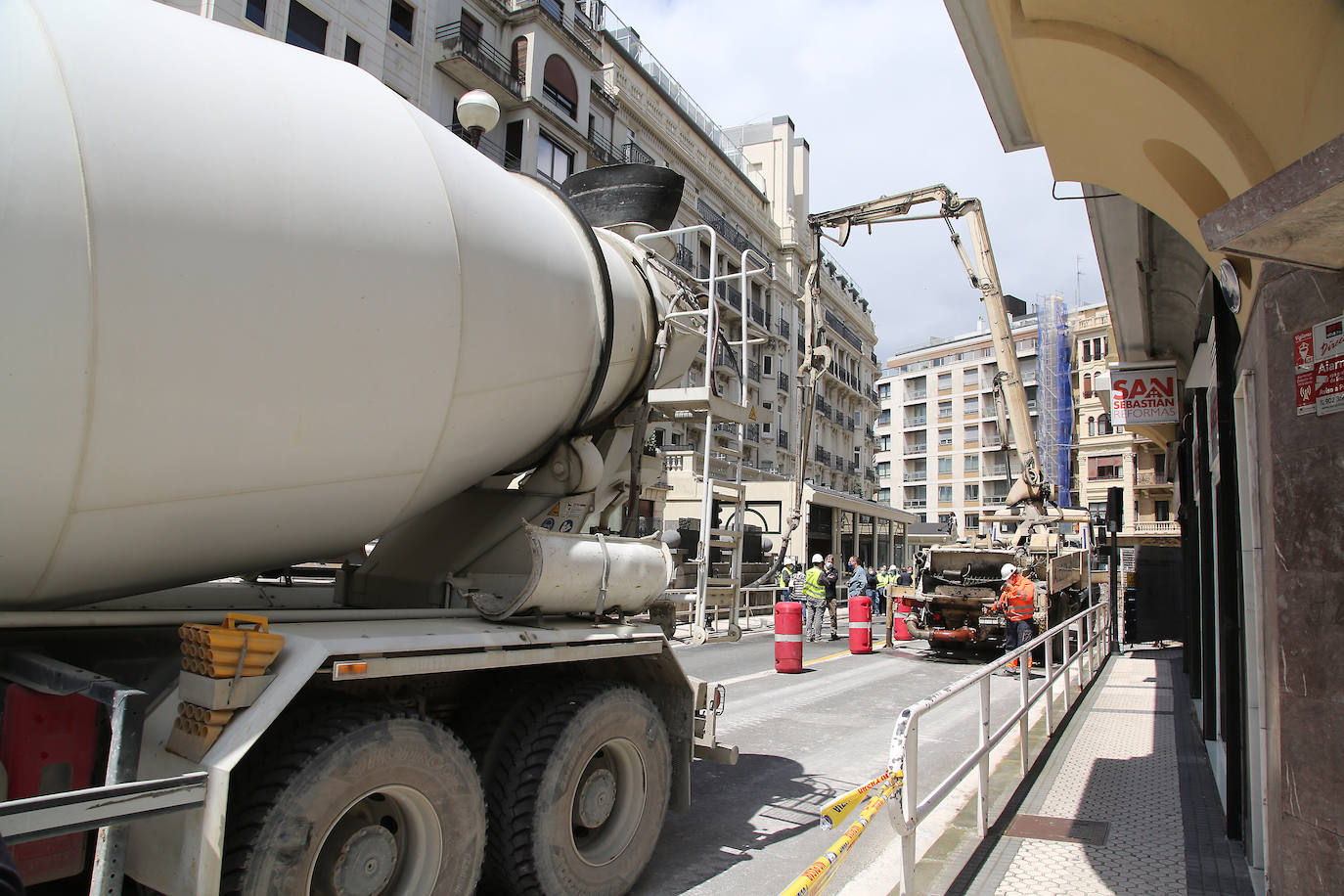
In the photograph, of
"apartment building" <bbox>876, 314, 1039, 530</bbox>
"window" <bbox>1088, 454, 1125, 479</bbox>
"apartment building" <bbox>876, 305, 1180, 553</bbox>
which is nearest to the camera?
"apartment building" <bbox>876, 305, 1180, 553</bbox>

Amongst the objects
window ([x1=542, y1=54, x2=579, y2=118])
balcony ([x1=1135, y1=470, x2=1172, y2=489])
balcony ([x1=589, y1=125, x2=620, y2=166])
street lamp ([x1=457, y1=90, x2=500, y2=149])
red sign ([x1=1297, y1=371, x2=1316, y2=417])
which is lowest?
red sign ([x1=1297, y1=371, x2=1316, y2=417])

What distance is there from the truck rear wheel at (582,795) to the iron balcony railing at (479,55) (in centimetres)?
2379

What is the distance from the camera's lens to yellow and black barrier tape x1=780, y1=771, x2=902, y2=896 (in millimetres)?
2861

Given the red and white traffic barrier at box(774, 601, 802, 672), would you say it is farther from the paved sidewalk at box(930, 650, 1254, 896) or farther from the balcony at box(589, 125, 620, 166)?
the balcony at box(589, 125, 620, 166)

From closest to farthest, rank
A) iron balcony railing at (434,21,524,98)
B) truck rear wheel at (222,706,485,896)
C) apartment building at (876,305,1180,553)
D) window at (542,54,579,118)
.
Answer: truck rear wheel at (222,706,485,896)
iron balcony railing at (434,21,524,98)
window at (542,54,579,118)
apartment building at (876,305,1180,553)

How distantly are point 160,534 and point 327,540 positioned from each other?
0.73 m

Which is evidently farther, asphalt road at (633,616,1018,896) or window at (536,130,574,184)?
window at (536,130,574,184)

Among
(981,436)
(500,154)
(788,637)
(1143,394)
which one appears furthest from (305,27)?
(981,436)

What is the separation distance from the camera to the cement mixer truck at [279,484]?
8.05ft

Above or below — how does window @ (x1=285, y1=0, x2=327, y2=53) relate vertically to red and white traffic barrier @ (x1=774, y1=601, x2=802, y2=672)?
above

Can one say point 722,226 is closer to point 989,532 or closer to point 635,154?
point 635,154

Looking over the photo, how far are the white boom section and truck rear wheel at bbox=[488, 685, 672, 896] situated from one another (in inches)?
48.2

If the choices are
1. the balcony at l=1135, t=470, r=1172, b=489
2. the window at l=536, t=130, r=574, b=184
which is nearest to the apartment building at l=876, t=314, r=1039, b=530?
the balcony at l=1135, t=470, r=1172, b=489

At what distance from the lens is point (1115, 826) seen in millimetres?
5215
